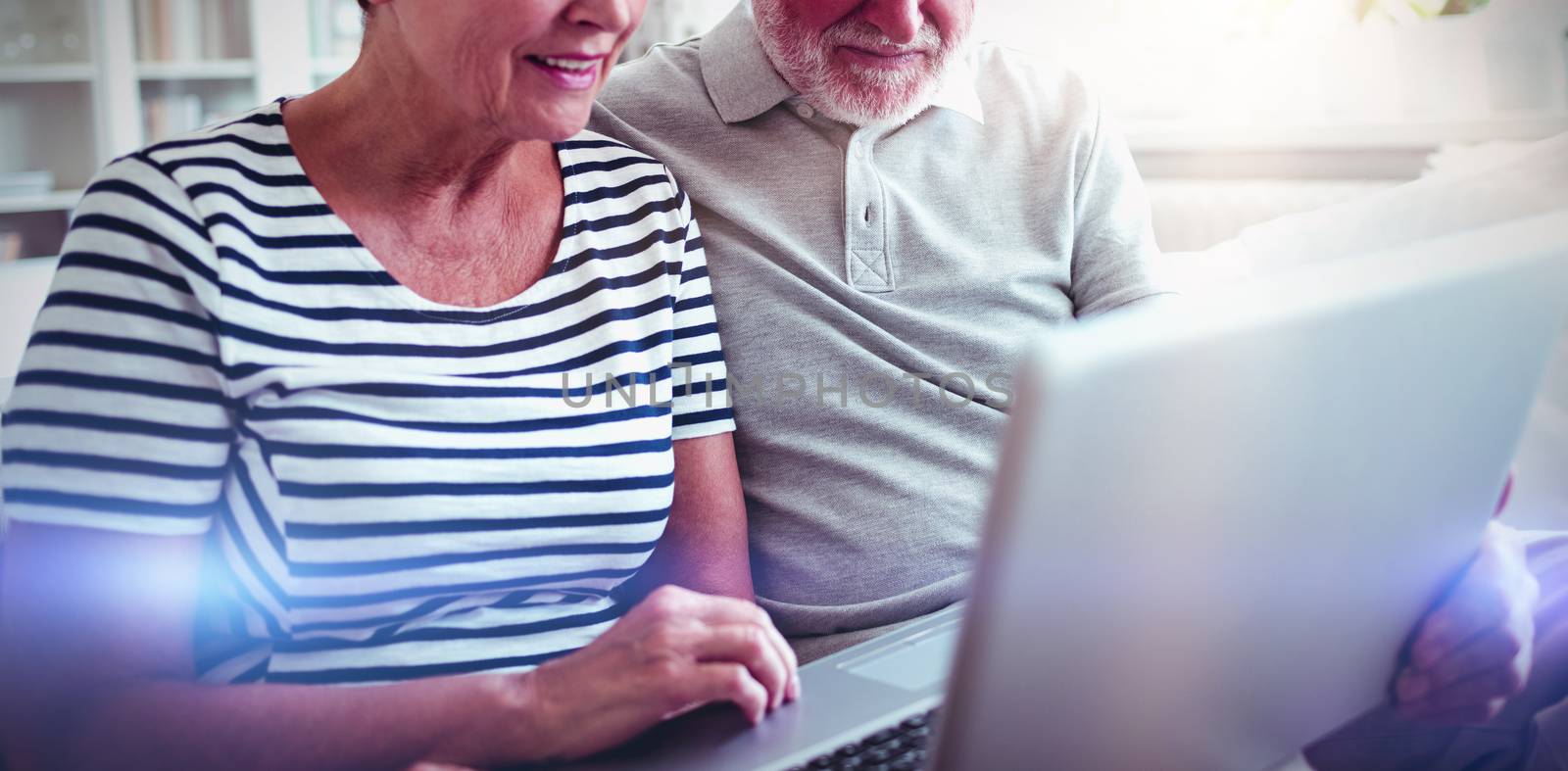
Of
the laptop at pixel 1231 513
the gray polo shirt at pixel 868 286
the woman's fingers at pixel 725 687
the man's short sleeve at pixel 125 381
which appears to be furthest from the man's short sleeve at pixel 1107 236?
the man's short sleeve at pixel 125 381

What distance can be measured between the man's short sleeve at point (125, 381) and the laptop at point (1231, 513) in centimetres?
35

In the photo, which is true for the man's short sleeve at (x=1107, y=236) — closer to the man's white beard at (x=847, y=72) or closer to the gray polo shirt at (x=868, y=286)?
the gray polo shirt at (x=868, y=286)

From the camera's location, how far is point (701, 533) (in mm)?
1113

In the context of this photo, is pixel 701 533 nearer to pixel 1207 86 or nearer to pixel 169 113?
pixel 1207 86

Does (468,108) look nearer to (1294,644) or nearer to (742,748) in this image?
(742,748)

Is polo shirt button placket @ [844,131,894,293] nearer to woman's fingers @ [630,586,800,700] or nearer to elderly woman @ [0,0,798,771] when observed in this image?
elderly woman @ [0,0,798,771]

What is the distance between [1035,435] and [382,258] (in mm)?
676

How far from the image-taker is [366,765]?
0.80 metres

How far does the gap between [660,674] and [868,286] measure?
1.96ft

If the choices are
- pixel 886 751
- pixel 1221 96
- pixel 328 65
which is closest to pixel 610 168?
pixel 886 751

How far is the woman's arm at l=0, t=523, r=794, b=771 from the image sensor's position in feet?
2.45

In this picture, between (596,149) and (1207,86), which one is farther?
(1207,86)

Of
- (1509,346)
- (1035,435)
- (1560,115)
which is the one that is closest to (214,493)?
(1035,435)

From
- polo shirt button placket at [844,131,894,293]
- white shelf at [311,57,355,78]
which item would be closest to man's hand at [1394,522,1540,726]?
polo shirt button placket at [844,131,894,293]
